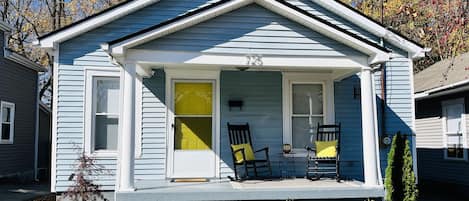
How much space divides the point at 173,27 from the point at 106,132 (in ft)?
9.07

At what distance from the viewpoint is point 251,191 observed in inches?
262

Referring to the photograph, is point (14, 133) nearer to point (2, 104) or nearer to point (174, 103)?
point (2, 104)

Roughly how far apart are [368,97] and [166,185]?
360cm

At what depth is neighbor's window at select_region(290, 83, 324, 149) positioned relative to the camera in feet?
28.4

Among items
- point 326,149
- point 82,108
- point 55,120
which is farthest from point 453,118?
point 55,120

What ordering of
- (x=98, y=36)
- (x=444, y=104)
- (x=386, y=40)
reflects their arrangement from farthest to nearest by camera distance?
(x=444, y=104)
(x=386, y=40)
(x=98, y=36)

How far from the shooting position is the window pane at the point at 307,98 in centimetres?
869

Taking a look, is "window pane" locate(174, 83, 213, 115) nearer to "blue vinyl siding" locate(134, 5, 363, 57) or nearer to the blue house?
the blue house

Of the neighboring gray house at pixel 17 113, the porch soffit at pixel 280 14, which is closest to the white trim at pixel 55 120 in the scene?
the porch soffit at pixel 280 14

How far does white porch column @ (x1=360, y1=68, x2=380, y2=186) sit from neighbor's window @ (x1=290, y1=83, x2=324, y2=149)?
1686mm

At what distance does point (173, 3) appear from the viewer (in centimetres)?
863

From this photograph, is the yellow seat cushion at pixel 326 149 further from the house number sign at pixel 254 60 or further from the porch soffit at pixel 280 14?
the house number sign at pixel 254 60

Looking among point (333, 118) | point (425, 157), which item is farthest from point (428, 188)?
point (333, 118)

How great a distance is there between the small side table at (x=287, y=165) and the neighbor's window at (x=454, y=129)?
4824mm
